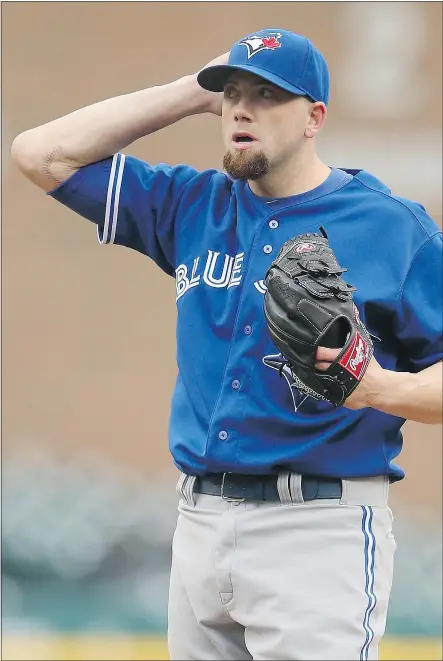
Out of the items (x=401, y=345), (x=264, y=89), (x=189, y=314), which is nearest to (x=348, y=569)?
(x=401, y=345)

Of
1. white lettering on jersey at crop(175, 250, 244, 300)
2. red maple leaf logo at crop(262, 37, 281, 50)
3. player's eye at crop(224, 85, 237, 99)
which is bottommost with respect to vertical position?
white lettering on jersey at crop(175, 250, 244, 300)

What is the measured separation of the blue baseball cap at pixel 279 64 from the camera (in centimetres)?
202

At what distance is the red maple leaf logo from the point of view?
205cm

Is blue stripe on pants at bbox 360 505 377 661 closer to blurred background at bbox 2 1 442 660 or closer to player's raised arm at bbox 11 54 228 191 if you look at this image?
player's raised arm at bbox 11 54 228 191

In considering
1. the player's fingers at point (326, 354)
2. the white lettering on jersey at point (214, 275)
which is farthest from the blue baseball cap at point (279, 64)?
the player's fingers at point (326, 354)

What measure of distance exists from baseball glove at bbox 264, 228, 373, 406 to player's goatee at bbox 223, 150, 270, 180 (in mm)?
268

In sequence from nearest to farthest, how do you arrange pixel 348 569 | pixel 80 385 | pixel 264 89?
pixel 348 569 → pixel 264 89 → pixel 80 385

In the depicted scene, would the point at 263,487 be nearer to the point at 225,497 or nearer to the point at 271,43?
the point at 225,497

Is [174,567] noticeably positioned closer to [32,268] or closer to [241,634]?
[241,634]

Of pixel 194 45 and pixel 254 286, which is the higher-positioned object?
pixel 194 45

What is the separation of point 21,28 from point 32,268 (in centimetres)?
102

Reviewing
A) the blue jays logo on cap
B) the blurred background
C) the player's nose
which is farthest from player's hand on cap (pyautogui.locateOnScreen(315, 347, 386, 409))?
the blurred background

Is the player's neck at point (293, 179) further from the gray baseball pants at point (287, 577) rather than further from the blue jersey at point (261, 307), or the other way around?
the gray baseball pants at point (287, 577)

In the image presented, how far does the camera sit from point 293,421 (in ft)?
6.31
